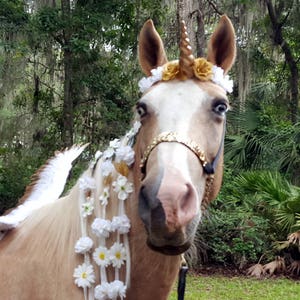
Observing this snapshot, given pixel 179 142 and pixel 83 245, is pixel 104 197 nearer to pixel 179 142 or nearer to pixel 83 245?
pixel 83 245

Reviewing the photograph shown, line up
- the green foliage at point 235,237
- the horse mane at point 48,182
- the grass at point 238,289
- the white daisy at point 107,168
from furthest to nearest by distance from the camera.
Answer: the green foliage at point 235,237, the grass at point 238,289, the horse mane at point 48,182, the white daisy at point 107,168

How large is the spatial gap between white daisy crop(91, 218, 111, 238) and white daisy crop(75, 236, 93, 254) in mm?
46

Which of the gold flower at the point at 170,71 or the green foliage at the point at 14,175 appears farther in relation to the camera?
the green foliage at the point at 14,175

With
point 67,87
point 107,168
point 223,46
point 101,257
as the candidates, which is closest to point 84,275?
point 101,257

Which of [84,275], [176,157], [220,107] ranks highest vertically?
[220,107]

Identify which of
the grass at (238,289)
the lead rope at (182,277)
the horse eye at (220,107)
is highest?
the horse eye at (220,107)

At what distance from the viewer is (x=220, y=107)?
6.62ft

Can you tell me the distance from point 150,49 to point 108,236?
84cm

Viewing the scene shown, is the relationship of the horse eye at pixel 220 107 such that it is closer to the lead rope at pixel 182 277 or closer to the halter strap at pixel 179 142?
the halter strap at pixel 179 142

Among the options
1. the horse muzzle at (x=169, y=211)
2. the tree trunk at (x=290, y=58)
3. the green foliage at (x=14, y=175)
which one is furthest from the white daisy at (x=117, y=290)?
the tree trunk at (x=290, y=58)

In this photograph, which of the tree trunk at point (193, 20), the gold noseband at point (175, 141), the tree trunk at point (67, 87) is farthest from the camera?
the tree trunk at point (67, 87)

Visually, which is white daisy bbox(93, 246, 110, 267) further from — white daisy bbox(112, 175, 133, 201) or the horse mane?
the horse mane

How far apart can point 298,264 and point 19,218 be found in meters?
7.85

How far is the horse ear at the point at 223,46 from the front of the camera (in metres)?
2.19
